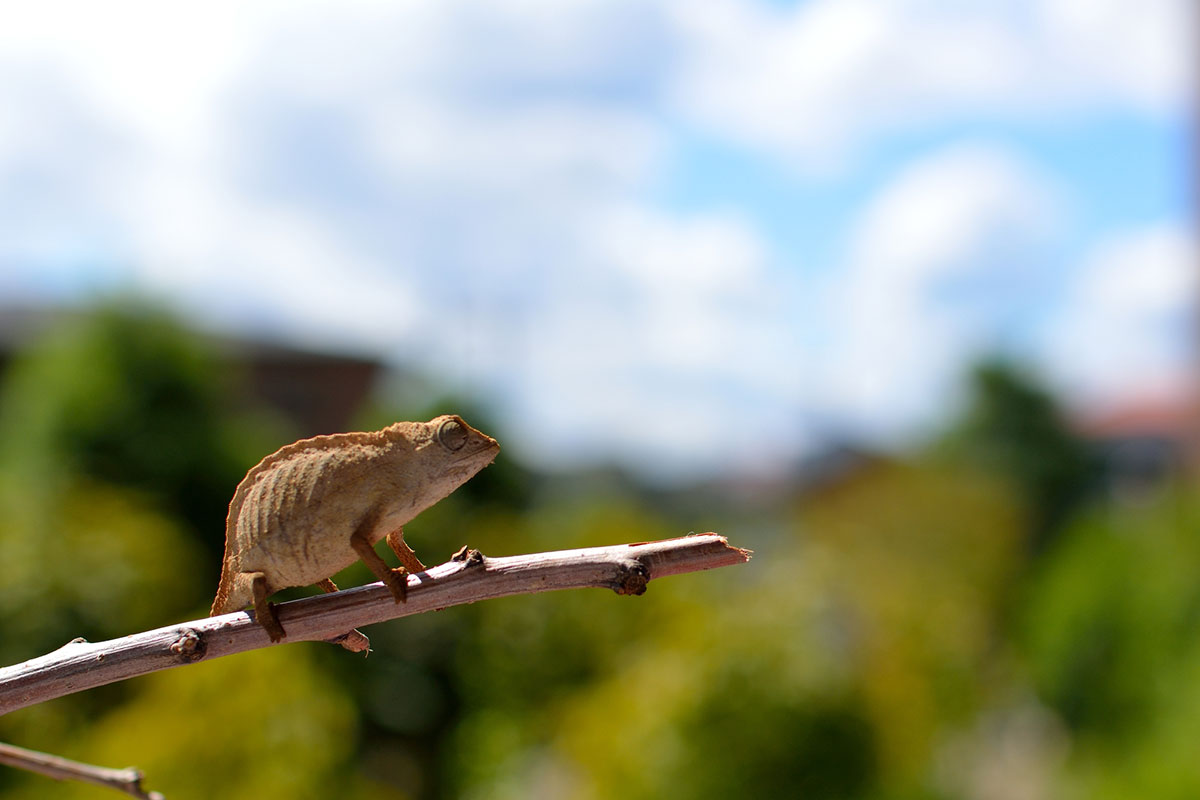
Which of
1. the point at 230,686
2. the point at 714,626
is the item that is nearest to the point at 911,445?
the point at 714,626

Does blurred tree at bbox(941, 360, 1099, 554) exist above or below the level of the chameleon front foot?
below

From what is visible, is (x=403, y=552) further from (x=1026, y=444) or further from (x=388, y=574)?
(x=1026, y=444)

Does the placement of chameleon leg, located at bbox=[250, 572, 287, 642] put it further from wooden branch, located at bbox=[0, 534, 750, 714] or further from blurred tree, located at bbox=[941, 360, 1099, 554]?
blurred tree, located at bbox=[941, 360, 1099, 554]

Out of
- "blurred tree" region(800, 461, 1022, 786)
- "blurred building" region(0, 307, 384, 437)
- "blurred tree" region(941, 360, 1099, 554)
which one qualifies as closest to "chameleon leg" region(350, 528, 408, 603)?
"blurred tree" region(800, 461, 1022, 786)

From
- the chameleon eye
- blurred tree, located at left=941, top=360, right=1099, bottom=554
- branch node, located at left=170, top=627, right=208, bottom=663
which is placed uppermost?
the chameleon eye

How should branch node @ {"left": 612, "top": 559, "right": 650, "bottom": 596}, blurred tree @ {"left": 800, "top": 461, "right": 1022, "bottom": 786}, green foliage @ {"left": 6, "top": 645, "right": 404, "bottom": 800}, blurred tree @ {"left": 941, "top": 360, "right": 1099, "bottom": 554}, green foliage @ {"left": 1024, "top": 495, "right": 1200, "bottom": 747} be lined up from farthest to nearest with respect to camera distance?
blurred tree @ {"left": 941, "top": 360, "right": 1099, "bottom": 554} < green foliage @ {"left": 1024, "top": 495, "right": 1200, "bottom": 747} < blurred tree @ {"left": 800, "top": 461, "right": 1022, "bottom": 786} < green foliage @ {"left": 6, "top": 645, "right": 404, "bottom": 800} < branch node @ {"left": 612, "top": 559, "right": 650, "bottom": 596}

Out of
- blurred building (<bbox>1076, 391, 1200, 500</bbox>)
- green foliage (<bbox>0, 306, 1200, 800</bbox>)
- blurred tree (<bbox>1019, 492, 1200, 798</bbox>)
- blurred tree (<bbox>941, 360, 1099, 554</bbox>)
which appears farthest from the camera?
blurred building (<bbox>1076, 391, 1200, 500</bbox>)

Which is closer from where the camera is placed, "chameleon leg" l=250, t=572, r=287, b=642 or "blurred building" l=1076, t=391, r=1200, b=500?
"chameleon leg" l=250, t=572, r=287, b=642

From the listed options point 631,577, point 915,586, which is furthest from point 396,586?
point 915,586
